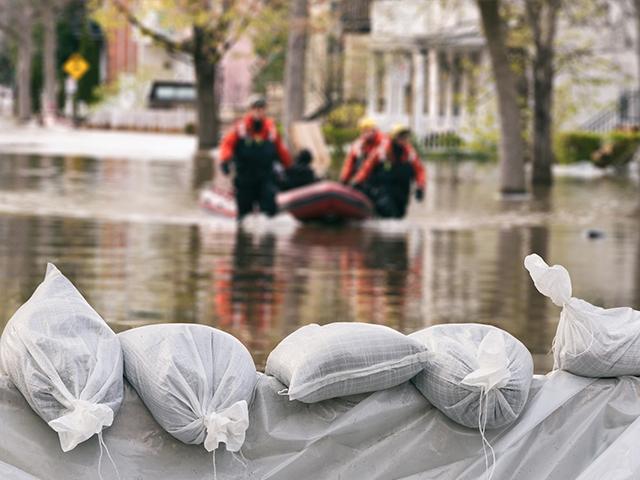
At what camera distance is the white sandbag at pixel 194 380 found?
206 inches

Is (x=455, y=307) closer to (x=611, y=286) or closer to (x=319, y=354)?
(x=611, y=286)

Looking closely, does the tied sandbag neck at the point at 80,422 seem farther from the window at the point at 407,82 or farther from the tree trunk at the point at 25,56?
the tree trunk at the point at 25,56

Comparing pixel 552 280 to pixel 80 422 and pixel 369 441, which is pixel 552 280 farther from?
pixel 80 422

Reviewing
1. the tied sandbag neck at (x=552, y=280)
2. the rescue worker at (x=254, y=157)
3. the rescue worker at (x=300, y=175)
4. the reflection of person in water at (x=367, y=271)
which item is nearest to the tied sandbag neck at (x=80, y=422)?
A: the tied sandbag neck at (x=552, y=280)

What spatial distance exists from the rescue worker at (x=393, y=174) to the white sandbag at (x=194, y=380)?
711 inches

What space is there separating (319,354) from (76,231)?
16.3m

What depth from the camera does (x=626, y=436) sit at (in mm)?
5559

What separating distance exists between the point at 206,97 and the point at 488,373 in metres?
49.2

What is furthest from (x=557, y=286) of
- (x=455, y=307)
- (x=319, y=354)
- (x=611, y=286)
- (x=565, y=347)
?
(x=611, y=286)

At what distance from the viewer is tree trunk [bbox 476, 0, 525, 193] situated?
103ft

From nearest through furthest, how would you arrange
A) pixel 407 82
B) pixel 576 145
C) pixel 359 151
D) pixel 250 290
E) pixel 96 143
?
pixel 250 290
pixel 359 151
pixel 576 145
pixel 96 143
pixel 407 82

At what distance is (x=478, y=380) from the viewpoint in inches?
212

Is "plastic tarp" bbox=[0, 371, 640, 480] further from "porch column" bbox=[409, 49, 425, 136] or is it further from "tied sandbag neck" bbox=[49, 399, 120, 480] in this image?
"porch column" bbox=[409, 49, 425, 136]

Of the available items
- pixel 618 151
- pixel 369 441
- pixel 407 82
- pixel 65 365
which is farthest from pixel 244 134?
pixel 407 82
